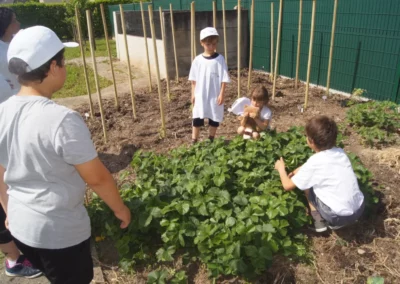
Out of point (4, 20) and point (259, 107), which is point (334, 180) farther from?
point (4, 20)

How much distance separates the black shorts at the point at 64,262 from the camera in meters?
1.94

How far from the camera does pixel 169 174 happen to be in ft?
11.7

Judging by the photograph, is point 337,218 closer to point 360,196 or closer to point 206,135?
point 360,196

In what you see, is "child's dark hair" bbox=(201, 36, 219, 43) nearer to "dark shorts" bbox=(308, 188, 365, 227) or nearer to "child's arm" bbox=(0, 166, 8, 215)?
"dark shorts" bbox=(308, 188, 365, 227)

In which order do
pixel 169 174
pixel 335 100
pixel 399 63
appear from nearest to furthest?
1. pixel 169 174
2. pixel 399 63
3. pixel 335 100

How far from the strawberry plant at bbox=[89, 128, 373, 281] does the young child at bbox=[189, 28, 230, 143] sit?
3.62 feet

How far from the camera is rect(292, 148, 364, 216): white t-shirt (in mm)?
2811

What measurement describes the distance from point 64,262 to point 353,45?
6787mm


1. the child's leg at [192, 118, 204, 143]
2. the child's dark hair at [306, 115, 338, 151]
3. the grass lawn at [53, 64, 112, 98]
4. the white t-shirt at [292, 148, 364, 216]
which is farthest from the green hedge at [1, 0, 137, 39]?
the white t-shirt at [292, 148, 364, 216]

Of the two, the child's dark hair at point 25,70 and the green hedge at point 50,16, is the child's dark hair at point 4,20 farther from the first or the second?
the green hedge at point 50,16

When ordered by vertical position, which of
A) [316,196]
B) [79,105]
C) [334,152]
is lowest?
[79,105]

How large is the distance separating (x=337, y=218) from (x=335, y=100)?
471 cm

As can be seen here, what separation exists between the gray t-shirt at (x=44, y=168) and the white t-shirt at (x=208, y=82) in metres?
2.92

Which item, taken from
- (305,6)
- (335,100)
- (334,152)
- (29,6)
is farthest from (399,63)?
(29,6)
